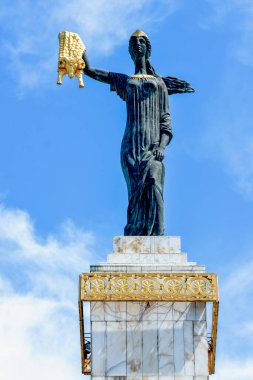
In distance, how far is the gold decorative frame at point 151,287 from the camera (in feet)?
73.3

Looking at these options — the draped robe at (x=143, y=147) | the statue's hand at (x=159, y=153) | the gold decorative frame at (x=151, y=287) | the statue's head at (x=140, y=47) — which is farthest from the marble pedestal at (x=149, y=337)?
the statue's head at (x=140, y=47)

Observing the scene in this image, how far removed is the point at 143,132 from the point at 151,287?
14.1 ft

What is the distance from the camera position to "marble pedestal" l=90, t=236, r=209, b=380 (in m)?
21.9

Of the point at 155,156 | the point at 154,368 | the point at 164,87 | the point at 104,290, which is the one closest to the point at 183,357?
the point at 154,368

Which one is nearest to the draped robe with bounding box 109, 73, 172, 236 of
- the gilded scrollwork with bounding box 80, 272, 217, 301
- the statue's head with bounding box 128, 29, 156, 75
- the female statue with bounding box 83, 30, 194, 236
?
the female statue with bounding box 83, 30, 194, 236

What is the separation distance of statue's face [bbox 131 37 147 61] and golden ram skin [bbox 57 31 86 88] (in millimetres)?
1255

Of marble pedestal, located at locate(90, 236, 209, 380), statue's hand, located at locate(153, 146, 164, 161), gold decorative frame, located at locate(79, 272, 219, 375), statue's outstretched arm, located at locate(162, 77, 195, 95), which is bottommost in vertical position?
marble pedestal, located at locate(90, 236, 209, 380)

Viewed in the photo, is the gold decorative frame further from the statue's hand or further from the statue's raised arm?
the statue's hand

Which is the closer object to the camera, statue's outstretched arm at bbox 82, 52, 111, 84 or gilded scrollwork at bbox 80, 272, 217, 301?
gilded scrollwork at bbox 80, 272, 217, 301

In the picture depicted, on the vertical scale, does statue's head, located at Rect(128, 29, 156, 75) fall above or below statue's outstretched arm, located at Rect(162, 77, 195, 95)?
above

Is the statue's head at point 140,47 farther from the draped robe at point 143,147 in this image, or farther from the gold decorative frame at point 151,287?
the gold decorative frame at point 151,287

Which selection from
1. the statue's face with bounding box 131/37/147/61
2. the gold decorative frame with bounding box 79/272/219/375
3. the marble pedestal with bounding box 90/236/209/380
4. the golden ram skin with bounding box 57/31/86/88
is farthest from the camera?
the statue's face with bounding box 131/37/147/61

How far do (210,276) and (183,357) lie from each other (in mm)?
1791

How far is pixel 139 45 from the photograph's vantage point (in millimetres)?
26172
